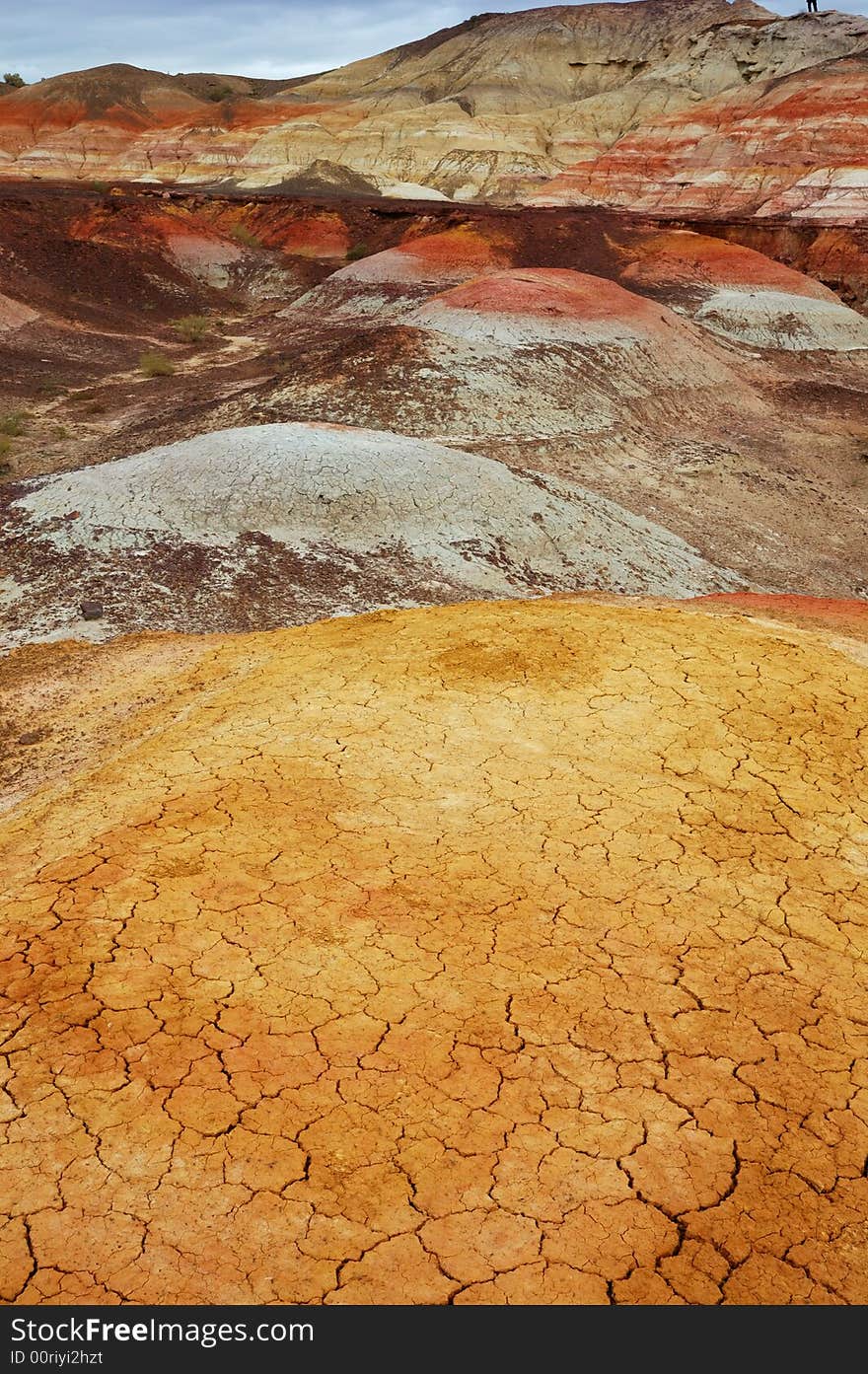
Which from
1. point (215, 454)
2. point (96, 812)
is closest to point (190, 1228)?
point (96, 812)

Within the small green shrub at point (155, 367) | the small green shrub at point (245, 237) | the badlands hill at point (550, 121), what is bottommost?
the small green shrub at point (155, 367)

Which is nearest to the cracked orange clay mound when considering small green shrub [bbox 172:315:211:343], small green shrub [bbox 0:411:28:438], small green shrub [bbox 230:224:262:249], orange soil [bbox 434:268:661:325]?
small green shrub [bbox 0:411:28:438]

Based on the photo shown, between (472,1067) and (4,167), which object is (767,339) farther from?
(4,167)

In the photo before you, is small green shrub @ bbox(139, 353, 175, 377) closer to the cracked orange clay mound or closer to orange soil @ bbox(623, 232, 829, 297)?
orange soil @ bbox(623, 232, 829, 297)

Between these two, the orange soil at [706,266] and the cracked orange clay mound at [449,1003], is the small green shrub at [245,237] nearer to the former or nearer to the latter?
the orange soil at [706,266]

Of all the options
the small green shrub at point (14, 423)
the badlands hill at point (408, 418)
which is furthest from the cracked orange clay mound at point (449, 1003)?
the small green shrub at point (14, 423)

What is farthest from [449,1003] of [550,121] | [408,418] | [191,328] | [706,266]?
[550,121]
